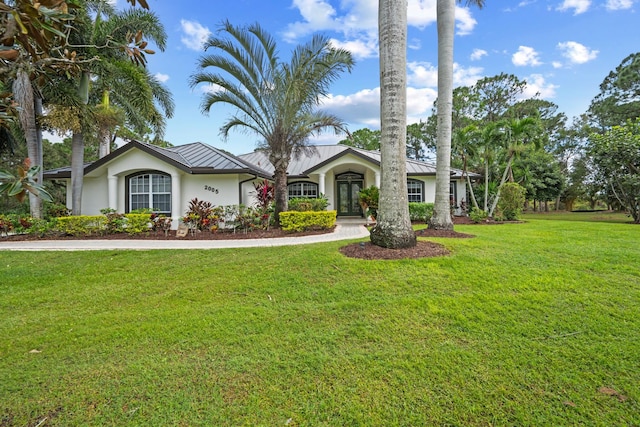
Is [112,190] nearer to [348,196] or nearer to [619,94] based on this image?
[348,196]

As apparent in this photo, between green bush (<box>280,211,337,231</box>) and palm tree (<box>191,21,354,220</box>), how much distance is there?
0.96 meters

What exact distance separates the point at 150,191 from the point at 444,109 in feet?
44.0

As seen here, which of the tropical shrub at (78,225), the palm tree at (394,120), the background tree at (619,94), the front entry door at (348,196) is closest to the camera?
the palm tree at (394,120)

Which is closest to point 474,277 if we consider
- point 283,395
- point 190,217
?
point 283,395

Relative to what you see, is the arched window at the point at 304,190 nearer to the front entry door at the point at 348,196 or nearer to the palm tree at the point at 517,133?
the front entry door at the point at 348,196

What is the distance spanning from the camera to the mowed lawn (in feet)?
8.34

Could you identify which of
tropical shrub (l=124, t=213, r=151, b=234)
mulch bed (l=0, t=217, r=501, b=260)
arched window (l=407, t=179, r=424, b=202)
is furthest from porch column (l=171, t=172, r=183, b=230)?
arched window (l=407, t=179, r=424, b=202)

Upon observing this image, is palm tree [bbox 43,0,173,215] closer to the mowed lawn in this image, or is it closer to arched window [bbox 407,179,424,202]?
the mowed lawn

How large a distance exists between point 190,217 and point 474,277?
415 inches

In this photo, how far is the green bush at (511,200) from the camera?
16172mm

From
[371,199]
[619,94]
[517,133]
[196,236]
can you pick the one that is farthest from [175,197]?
[619,94]

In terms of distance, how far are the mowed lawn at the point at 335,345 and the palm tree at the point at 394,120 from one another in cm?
105

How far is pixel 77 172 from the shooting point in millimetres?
13555

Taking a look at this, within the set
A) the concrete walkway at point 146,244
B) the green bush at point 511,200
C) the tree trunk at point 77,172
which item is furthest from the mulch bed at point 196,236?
the green bush at point 511,200
